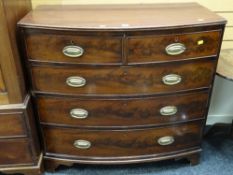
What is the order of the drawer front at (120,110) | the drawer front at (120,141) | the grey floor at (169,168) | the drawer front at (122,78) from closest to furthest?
the drawer front at (122,78) < the drawer front at (120,110) < the drawer front at (120,141) < the grey floor at (169,168)

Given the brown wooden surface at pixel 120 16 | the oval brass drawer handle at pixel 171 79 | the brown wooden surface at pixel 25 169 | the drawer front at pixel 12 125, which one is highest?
the brown wooden surface at pixel 120 16

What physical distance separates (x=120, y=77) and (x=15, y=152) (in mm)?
752

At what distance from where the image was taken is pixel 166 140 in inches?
66.7

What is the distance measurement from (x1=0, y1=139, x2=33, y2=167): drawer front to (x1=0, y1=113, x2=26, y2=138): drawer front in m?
0.05

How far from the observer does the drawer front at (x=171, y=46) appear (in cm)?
135

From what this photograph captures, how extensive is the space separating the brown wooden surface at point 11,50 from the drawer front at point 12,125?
8cm

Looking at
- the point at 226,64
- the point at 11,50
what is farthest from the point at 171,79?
the point at 11,50

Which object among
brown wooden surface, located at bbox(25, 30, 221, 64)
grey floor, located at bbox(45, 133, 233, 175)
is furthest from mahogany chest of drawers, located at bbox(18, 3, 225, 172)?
grey floor, located at bbox(45, 133, 233, 175)

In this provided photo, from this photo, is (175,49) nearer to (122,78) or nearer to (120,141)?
(122,78)

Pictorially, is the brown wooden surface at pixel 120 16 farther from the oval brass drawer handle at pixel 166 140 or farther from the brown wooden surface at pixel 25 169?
the brown wooden surface at pixel 25 169

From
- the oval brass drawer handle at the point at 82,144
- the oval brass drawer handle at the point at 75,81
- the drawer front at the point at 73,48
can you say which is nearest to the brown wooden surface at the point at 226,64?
the drawer front at the point at 73,48

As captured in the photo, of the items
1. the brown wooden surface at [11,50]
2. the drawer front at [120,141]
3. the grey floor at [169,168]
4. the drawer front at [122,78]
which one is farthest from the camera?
the grey floor at [169,168]

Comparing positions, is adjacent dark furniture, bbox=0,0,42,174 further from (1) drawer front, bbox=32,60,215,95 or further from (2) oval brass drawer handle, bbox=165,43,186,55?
(2) oval brass drawer handle, bbox=165,43,186,55

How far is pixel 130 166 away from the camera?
6.08 feet
